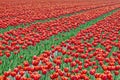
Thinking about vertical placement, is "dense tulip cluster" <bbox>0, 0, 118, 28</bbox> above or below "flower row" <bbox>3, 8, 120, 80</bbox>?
below

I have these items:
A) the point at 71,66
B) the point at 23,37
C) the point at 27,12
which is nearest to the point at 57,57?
the point at 71,66

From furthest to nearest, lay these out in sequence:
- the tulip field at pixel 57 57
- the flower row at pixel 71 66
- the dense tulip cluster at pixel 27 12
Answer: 1. the dense tulip cluster at pixel 27 12
2. the tulip field at pixel 57 57
3. the flower row at pixel 71 66

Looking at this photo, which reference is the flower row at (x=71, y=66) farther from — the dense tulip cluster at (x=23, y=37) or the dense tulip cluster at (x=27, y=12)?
the dense tulip cluster at (x=27, y=12)

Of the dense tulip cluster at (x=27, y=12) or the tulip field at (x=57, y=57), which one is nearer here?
the tulip field at (x=57, y=57)

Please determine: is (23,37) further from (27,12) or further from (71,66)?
(27,12)

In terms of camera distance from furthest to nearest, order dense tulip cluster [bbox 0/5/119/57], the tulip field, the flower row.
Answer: dense tulip cluster [bbox 0/5/119/57]
the tulip field
the flower row

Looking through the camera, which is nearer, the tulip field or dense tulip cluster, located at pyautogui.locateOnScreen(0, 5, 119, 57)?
the tulip field

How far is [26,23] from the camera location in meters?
15.3

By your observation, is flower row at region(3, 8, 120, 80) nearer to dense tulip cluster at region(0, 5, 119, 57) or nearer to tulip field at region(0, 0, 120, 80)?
tulip field at region(0, 0, 120, 80)

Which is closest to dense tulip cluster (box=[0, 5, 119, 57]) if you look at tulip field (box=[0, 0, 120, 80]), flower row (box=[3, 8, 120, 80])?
tulip field (box=[0, 0, 120, 80])

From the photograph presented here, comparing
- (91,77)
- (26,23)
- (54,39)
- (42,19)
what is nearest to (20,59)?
(91,77)

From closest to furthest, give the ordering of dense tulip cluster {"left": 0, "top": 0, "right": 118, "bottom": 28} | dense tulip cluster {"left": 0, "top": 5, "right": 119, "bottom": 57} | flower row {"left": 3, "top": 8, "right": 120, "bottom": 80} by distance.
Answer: flower row {"left": 3, "top": 8, "right": 120, "bottom": 80}
dense tulip cluster {"left": 0, "top": 5, "right": 119, "bottom": 57}
dense tulip cluster {"left": 0, "top": 0, "right": 118, "bottom": 28}

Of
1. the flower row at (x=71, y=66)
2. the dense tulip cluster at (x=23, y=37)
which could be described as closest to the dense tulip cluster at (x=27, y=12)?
the dense tulip cluster at (x=23, y=37)

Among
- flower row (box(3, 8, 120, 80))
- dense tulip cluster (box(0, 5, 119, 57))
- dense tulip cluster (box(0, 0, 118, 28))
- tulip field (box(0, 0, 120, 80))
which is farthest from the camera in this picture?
dense tulip cluster (box(0, 0, 118, 28))
